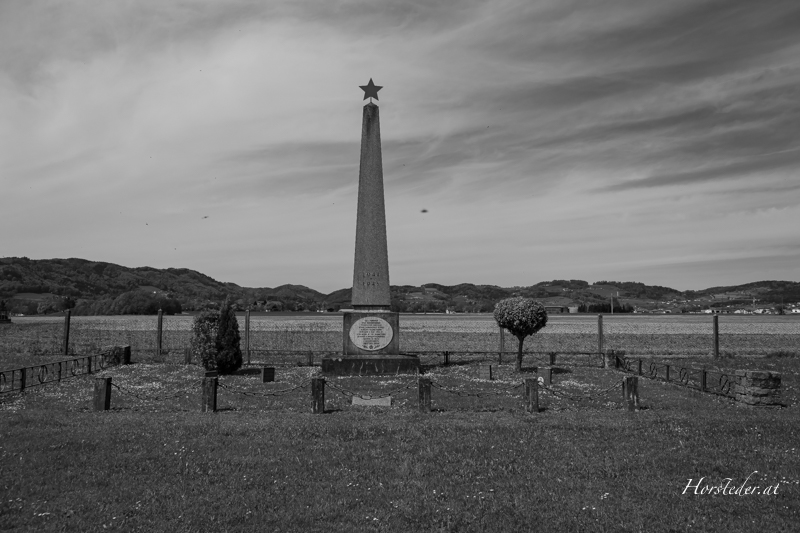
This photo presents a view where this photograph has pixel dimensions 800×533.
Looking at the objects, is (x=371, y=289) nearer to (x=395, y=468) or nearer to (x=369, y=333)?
(x=369, y=333)

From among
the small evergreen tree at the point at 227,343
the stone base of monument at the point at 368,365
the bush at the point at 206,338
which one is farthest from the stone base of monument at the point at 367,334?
the bush at the point at 206,338

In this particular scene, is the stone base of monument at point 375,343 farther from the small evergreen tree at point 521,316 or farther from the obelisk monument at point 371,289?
the small evergreen tree at point 521,316

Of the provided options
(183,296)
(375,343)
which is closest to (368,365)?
(375,343)

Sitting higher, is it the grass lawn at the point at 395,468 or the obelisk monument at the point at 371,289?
the obelisk monument at the point at 371,289

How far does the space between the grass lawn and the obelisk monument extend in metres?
6.38

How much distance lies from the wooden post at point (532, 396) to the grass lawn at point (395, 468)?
471 mm

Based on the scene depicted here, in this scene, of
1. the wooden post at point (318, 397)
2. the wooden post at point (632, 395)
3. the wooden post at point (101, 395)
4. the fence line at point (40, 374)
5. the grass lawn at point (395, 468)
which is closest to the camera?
the grass lawn at point (395, 468)

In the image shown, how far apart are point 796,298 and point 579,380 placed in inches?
5471

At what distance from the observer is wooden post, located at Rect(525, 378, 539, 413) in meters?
12.4

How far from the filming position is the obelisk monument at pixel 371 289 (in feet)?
64.3

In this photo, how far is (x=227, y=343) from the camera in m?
20.7

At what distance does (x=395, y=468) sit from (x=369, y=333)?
38.7 feet

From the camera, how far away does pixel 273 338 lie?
3509 cm

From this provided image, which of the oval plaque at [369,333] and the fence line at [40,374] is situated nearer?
the fence line at [40,374]
